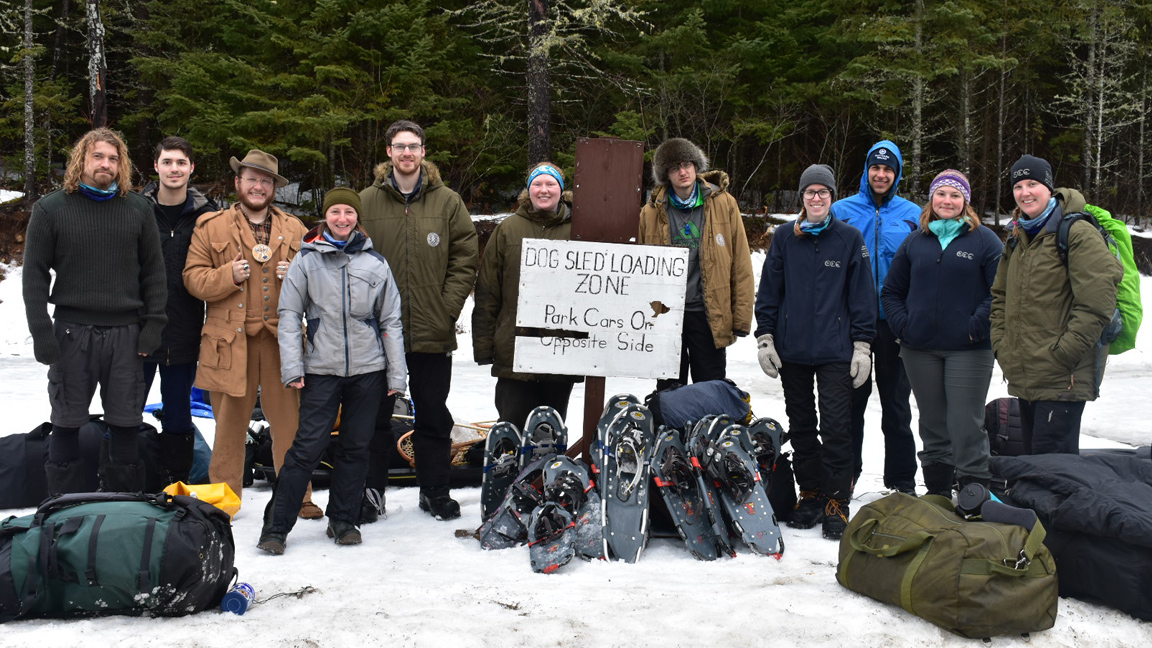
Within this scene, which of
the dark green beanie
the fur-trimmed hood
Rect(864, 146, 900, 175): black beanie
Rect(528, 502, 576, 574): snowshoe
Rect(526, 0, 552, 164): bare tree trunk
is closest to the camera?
Rect(528, 502, 576, 574): snowshoe

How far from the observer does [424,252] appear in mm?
4648

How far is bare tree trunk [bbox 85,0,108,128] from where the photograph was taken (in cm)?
1574

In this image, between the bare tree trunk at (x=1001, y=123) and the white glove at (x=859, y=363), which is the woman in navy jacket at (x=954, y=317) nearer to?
the white glove at (x=859, y=363)

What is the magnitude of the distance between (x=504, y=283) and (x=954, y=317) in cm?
258

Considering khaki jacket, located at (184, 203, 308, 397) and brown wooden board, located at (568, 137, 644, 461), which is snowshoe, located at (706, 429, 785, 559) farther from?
khaki jacket, located at (184, 203, 308, 397)

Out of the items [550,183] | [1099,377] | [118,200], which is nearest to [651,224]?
[550,183]

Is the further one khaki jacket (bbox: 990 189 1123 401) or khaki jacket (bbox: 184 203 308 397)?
khaki jacket (bbox: 184 203 308 397)

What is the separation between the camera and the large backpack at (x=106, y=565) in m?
2.97

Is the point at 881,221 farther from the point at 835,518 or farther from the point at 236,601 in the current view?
the point at 236,601

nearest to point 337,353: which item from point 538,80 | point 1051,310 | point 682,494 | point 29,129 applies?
point 682,494

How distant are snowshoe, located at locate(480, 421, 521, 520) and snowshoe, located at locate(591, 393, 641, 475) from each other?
517 mm

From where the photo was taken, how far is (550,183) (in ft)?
15.6

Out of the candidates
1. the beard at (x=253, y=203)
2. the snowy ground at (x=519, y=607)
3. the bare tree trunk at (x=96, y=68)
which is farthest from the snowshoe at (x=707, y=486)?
the bare tree trunk at (x=96, y=68)

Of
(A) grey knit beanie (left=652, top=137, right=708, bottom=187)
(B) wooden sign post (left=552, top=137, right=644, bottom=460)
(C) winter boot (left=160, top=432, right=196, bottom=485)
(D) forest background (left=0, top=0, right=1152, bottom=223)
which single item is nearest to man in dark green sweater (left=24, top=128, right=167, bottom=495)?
(C) winter boot (left=160, top=432, right=196, bottom=485)
